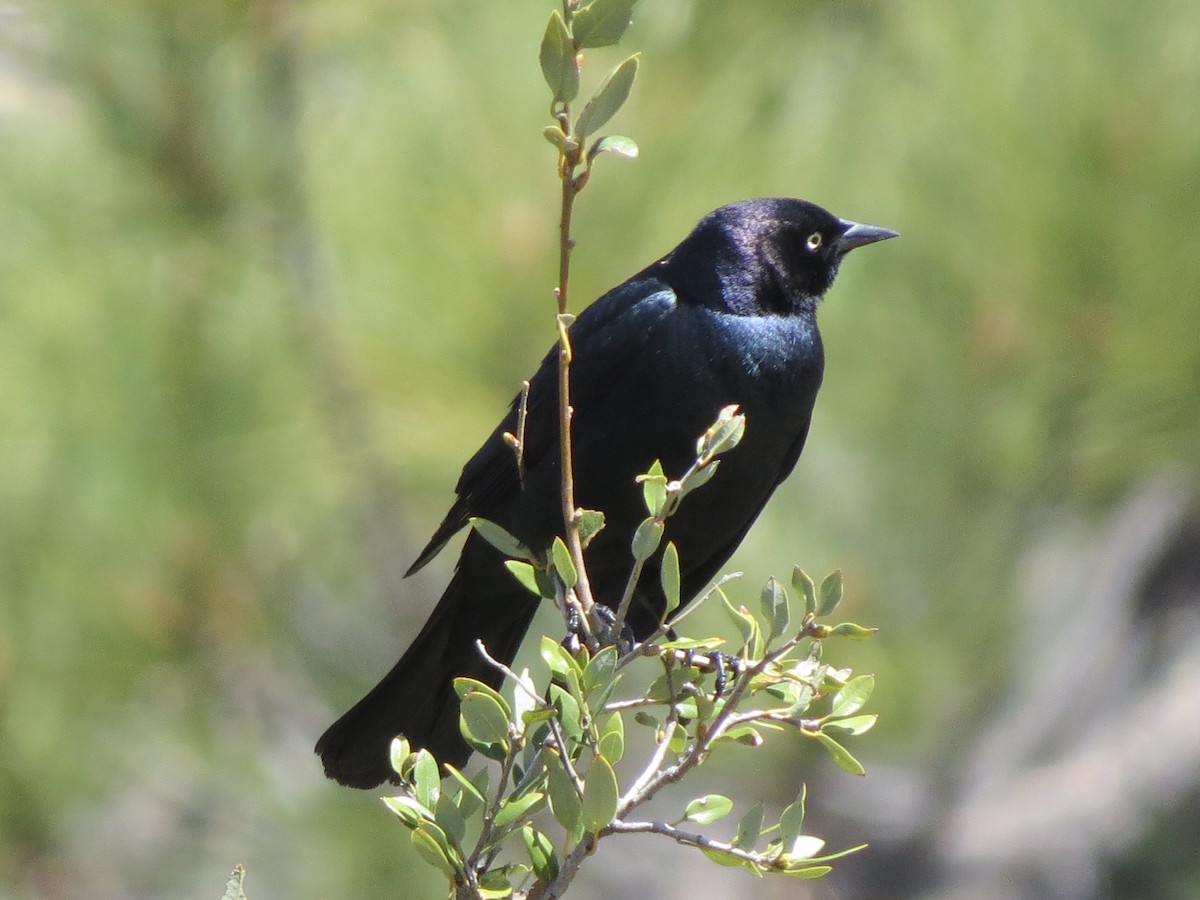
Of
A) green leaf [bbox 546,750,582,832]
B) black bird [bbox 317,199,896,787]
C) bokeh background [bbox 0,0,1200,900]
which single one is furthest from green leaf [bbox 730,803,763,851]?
bokeh background [bbox 0,0,1200,900]

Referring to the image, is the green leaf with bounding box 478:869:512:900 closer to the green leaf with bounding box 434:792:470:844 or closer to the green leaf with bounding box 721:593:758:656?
the green leaf with bounding box 434:792:470:844

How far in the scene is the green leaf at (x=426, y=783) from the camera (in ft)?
3.95

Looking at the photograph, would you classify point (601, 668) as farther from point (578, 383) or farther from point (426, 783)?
point (578, 383)

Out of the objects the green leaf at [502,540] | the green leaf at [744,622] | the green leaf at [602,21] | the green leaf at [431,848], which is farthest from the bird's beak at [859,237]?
the green leaf at [431,848]

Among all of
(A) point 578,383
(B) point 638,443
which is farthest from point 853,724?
(A) point 578,383

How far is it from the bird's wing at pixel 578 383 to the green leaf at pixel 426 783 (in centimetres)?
92

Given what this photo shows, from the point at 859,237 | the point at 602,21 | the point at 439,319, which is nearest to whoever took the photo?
the point at 602,21

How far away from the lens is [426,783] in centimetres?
121

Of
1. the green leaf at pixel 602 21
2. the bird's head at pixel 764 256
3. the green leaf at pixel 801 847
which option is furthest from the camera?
the bird's head at pixel 764 256

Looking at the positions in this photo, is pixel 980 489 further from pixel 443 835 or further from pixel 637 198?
pixel 443 835

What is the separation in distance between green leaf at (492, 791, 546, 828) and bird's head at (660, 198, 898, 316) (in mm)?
1143

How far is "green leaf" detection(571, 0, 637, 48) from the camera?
108 cm

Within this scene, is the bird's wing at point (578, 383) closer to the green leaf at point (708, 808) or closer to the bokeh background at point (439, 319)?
the bokeh background at point (439, 319)

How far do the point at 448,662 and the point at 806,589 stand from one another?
1184 millimetres
